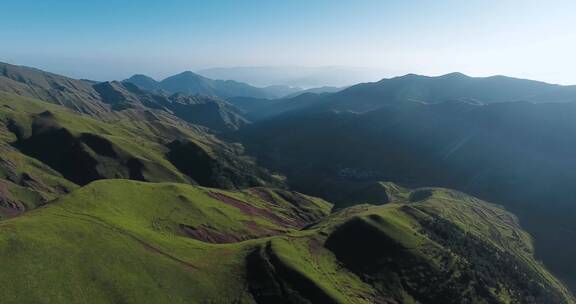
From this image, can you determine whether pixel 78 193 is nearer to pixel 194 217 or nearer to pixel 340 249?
pixel 194 217

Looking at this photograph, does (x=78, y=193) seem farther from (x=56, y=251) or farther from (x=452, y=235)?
(x=452, y=235)

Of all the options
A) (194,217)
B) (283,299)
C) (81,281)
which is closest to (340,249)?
(283,299)

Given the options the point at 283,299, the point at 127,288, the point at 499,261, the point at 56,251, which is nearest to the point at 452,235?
the point at 499,261

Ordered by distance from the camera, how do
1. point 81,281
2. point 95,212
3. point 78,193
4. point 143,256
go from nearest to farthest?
point 81,281 → point 143,256 → point 95,212 → point 78,193

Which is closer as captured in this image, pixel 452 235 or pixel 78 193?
pixel 78 193

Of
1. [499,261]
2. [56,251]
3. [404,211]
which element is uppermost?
[56,251]

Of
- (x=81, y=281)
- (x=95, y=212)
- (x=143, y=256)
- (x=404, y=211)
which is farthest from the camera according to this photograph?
(x=404, y=211)

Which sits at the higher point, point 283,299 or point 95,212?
point 95,212
